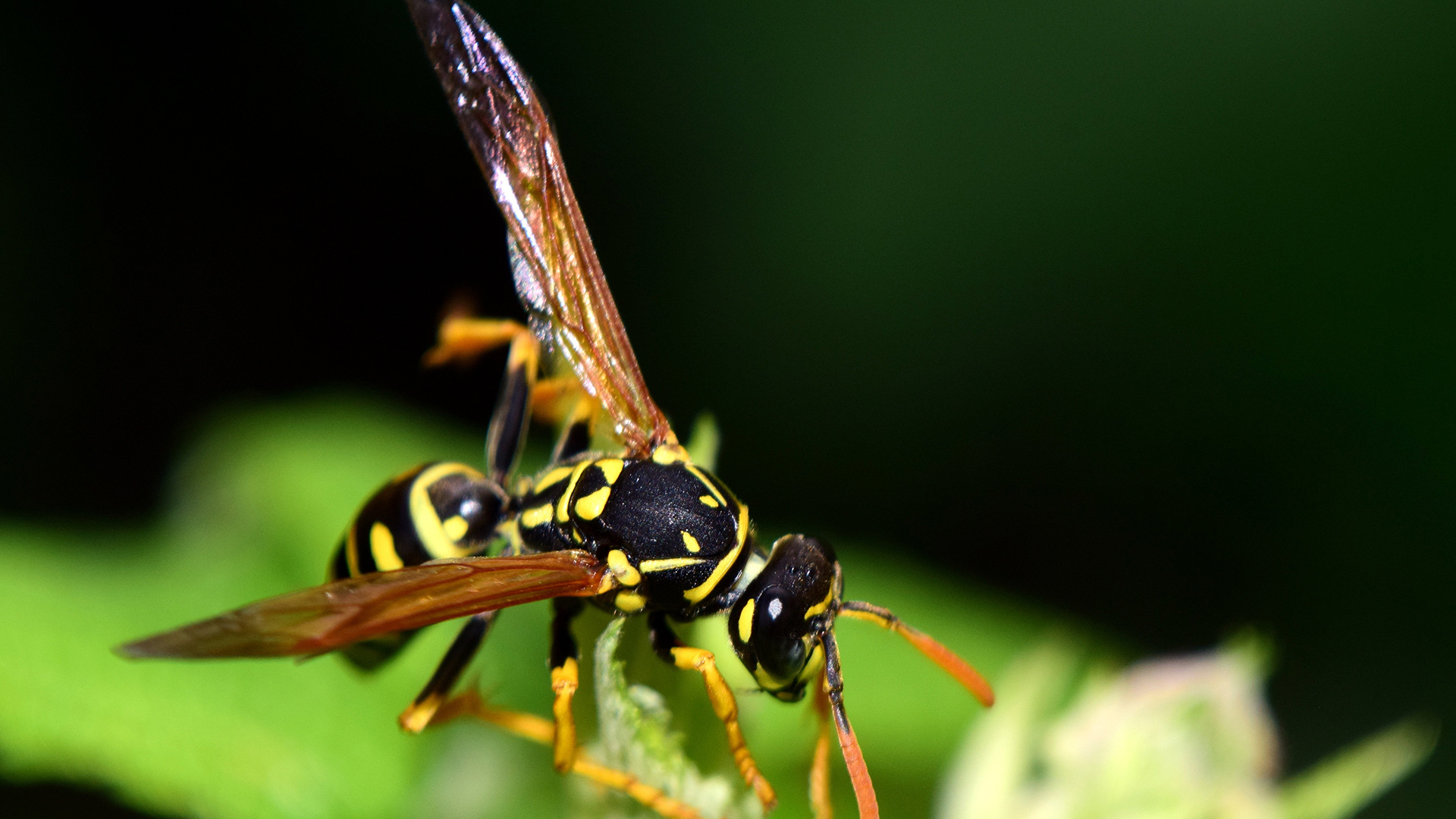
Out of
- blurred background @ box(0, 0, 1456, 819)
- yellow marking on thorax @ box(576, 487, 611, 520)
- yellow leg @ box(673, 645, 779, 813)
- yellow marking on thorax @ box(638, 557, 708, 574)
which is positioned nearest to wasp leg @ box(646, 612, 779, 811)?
yellow leg @ box(673, 645, 779, 813)

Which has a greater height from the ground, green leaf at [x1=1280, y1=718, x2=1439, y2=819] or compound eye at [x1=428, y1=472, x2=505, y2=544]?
compound eye at [x1=428, y1=472, x2=505, y2=544]

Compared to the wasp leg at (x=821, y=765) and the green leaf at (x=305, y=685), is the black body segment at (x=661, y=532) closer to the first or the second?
the green leaf at (x=305, y=685)

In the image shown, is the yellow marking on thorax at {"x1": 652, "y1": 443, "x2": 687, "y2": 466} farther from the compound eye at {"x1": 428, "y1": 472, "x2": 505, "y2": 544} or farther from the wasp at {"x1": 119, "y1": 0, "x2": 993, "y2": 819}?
the compound eye at {"x1": 428, "y1": 472, "x2": 505, "y2": 544}

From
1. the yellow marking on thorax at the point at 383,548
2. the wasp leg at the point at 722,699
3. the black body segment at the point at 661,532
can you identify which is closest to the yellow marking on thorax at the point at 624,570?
the black body segment at the point at 661,532

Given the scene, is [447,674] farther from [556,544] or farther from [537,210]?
[537,210]

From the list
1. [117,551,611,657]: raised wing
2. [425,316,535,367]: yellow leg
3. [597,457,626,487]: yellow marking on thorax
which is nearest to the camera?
[117,551,611,657]: raised wing

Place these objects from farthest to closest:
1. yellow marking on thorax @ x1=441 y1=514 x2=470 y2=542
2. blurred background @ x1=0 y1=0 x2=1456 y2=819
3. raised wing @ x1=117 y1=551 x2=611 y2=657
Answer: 1. blurred background @ x1=0 y1=0 x2=1456 y2=819
2. yellow marking on thorax @ x1=441 y1=514 x2=470 y2=542
3. raised wing @ x1=117 y1=551 x2=611 y2=657

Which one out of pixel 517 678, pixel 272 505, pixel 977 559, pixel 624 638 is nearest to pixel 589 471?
pixel 624 638

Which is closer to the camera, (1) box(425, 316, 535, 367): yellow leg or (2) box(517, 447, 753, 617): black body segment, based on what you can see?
(2) box(517, 447, 753, 617): black body segment

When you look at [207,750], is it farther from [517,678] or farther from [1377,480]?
[1377,480]

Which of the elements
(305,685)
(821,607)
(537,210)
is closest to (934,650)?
(821,607)
